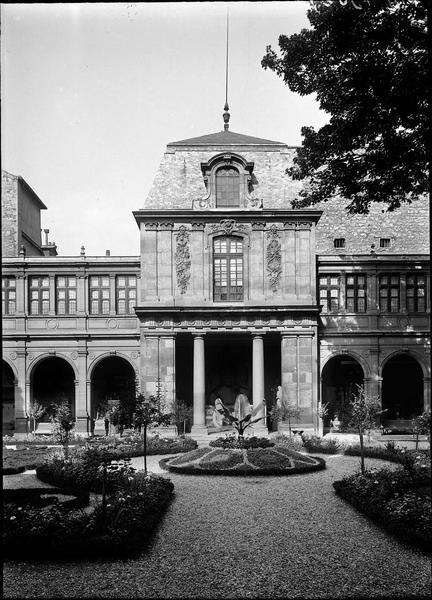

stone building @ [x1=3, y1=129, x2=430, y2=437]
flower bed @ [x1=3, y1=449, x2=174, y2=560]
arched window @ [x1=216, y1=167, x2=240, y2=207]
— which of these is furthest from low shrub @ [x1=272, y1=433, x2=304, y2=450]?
arched window @ [x1=216, y1=167, x2=240, y2=207]

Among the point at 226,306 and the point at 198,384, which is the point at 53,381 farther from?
the point at 226,306

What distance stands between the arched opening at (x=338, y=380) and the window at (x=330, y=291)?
334cm

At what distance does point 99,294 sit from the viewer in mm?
38219

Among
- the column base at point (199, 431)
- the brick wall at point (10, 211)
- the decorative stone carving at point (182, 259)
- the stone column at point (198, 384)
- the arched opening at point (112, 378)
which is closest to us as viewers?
the column base at point (199, 431)

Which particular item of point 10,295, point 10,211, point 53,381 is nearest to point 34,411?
point 53,381

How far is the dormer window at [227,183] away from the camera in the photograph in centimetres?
3556

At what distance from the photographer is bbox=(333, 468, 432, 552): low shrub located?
11898mm

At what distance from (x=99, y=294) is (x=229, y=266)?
8.73 m

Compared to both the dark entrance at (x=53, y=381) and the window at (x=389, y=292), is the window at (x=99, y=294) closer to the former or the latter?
the dark entrance at (x=53, y=381)

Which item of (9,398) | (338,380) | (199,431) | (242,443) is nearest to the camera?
(242,443)

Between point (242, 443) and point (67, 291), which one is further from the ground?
point (67, 291)

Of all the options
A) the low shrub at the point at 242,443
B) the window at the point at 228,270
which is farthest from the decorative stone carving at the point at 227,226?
the low shrub at the point at 242,443

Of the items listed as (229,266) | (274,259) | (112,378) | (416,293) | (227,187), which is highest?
(227,187)

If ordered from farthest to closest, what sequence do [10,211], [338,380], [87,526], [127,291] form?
[10,211] → [338,380] → [127,291] → [87,526]
